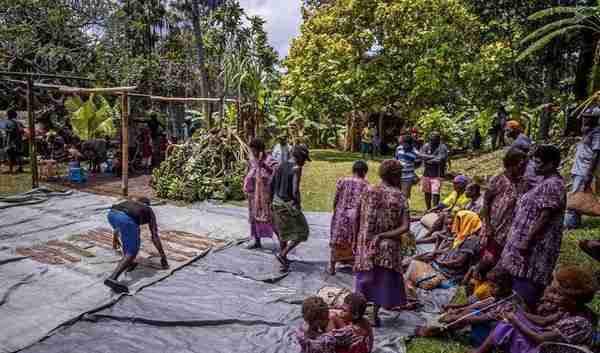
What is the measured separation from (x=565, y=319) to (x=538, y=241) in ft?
2.75

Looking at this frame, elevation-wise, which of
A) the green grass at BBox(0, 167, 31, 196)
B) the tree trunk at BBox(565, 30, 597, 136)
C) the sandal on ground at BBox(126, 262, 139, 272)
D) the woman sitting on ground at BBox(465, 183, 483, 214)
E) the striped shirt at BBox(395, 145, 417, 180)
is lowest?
the sandal on ground at BBox(126, 262, 139, 272)

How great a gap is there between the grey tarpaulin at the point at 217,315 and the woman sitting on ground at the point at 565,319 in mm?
1163

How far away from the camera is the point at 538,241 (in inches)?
141

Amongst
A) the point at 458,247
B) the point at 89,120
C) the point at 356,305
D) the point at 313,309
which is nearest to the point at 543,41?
the point at 458,247

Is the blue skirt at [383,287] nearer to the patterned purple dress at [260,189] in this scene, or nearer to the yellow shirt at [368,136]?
the patterned purple dress at [260,189]

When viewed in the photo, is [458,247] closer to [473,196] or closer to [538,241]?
[473,196]

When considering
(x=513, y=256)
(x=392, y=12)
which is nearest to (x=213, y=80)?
(x=392, y=12)

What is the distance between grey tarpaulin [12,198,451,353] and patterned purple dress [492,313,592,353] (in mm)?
935

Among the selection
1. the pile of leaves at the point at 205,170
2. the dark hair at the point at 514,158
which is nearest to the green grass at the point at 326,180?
the pile of leaves at the point at 205,170

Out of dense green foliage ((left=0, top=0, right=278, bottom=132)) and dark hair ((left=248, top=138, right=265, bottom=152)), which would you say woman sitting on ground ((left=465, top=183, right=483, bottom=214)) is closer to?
dark hair ((left=248, top=138, right=265, bottom=152))

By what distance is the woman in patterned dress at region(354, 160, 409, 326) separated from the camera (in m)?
3.96

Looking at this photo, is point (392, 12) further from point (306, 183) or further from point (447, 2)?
point (306, 183)

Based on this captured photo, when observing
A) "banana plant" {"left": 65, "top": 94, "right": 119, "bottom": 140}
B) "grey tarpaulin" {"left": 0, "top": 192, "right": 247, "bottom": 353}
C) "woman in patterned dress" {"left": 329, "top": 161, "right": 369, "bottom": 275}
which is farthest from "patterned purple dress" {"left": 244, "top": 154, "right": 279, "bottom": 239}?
"banana plant" {"left": 65, "top": 94, "right": 119, "bottom": 140}

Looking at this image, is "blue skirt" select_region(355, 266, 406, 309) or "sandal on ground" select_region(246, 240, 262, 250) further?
"sandal on ground" select_region(246, 240, 262, 250)
